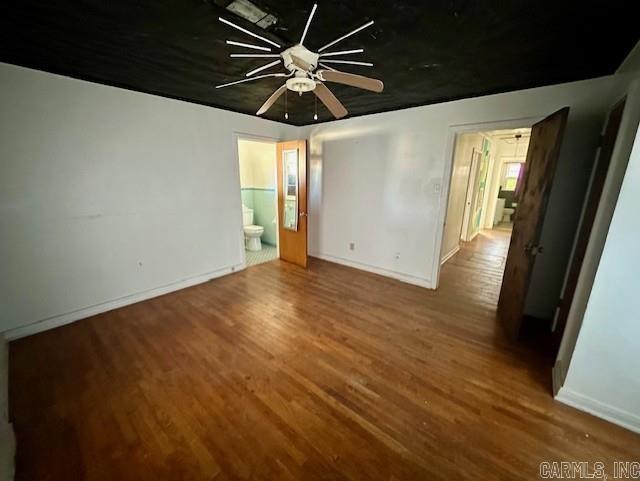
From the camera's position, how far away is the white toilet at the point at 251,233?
477 cm

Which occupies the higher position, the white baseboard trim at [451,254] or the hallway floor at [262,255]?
the white baseboard trim at [451,254]

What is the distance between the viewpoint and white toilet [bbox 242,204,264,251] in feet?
15.6

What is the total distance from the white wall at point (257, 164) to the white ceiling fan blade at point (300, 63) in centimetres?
→ 333

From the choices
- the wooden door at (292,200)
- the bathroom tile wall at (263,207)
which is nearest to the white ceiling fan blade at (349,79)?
the wooden door at (292,200)

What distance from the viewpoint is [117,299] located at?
276 cm

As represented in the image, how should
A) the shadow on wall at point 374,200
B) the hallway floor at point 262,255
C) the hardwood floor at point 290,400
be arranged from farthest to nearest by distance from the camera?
the hallway floor at point 262,255 < the shadow on wall at point 374,200 < the hardwood floor at point 290,400

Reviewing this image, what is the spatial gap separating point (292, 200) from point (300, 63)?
2.62m

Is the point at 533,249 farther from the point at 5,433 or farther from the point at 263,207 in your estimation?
the point at 263,207

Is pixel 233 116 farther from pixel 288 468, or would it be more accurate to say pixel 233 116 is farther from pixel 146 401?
pixel 288 468

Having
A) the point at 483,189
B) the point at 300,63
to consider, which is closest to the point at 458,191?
the point at 483,189

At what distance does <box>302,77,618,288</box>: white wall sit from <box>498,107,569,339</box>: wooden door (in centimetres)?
31

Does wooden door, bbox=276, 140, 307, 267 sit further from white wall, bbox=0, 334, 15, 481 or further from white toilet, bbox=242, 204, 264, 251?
white wall, bbox=0, 334, 15, 481

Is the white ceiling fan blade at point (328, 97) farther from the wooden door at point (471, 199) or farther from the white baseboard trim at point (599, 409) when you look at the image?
the wooden door at point (471, 199)

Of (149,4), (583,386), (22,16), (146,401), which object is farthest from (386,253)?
(22,16)
